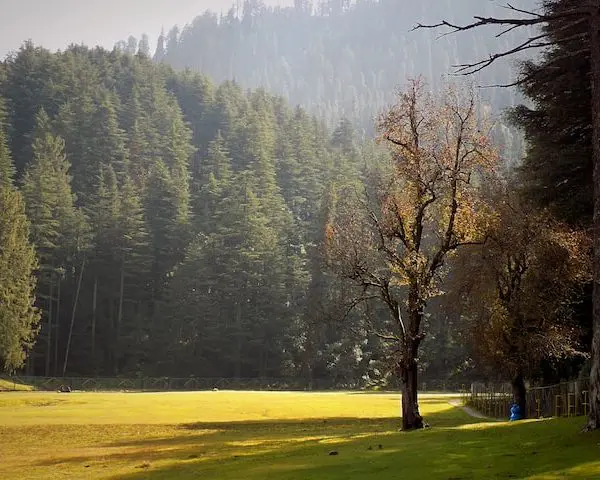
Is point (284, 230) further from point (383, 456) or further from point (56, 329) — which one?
point (383, 456)

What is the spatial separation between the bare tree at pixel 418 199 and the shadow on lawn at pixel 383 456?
5.72 metres

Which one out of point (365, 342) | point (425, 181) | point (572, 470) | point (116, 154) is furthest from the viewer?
point (116, 154)

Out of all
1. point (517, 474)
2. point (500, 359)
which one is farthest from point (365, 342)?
point (517, 474)

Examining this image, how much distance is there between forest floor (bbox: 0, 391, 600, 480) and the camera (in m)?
11.1

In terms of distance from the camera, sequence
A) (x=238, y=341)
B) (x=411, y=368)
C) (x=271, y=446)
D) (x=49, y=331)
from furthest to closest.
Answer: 1. (x=238, y=341)
2. (x=49, y=331)
3. (x=411, y=368)
4. (x=271, y=446)

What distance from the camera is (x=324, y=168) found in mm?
110312

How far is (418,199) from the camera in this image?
76.8 feet

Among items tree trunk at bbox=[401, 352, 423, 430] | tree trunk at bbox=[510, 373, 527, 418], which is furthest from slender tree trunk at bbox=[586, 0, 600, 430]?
tree trunk at bbox=[510, 373, 527, 418]

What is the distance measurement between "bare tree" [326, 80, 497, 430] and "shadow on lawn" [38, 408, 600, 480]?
5.72 meters

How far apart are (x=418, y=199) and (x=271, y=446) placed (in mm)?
9763

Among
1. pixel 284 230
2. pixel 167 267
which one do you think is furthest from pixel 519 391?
pixel 167 267

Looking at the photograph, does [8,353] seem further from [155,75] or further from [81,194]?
[155,75]

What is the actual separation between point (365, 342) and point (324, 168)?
134ft

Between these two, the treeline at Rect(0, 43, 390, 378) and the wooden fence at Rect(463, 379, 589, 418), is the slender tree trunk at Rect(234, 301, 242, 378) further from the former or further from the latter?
the wooden fence at Rect(463, 379, 589, 418)
